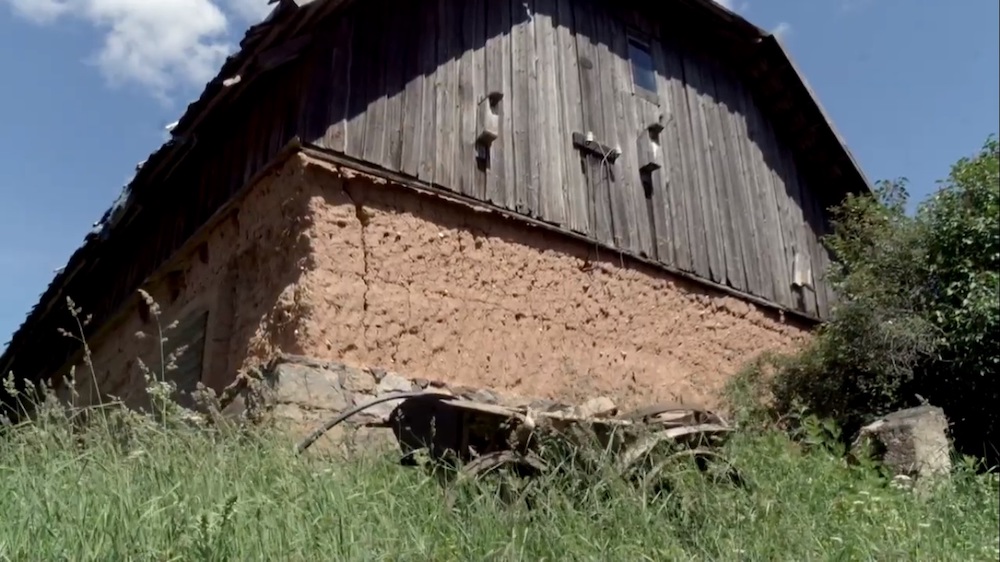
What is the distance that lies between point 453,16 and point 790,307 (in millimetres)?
5246

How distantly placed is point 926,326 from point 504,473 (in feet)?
15.4

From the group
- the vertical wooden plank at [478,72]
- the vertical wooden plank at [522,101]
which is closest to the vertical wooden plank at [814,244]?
the vertical wooden plank at [522,101]

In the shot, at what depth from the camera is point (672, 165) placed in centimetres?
1085

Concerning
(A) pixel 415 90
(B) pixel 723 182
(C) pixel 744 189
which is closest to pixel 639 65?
(B) pixel 723 182

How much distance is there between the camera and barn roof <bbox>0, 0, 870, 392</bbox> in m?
7.76

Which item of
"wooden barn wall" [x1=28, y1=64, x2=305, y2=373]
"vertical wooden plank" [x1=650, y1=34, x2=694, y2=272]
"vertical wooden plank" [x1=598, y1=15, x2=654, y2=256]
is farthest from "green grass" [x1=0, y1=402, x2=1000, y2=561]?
"vertical wooden plank" [x1=650, y1=34, x2=694, y2=272]

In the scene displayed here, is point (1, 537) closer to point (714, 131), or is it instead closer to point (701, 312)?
point (701, 312)

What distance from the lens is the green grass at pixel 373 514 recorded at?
4184 mm

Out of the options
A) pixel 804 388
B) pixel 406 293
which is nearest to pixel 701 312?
pixel 804 388

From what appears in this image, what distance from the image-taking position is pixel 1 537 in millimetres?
4035

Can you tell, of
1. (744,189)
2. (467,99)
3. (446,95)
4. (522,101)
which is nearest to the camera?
(446,95)

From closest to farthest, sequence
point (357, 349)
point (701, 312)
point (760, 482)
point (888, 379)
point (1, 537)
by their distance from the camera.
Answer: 1. point (1, 537)
2. point (760, 482)
3. point (357, 349)
4. point (888, 379)
5. point (701, 312)

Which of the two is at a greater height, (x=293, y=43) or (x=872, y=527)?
(x=293, y=43)

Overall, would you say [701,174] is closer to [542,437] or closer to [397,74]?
[397,74]
